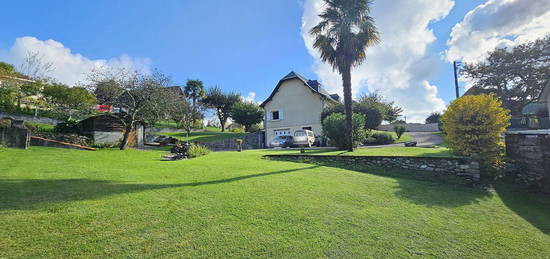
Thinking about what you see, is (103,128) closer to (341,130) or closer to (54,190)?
(54,190)

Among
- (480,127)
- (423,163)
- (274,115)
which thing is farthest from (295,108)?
(480,127)

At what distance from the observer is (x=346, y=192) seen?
5.16m

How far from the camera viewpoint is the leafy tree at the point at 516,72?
25438mm

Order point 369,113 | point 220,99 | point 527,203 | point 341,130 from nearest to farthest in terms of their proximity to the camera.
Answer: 1. point 527,203
2. point 341,130
3. point 369,113
4. point 220,99

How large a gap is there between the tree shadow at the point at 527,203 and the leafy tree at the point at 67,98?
→ 24043 mm

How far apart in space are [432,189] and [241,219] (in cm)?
618

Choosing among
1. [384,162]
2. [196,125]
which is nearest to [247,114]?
[196,125]

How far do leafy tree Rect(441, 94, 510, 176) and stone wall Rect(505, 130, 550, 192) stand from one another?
0.72 metres

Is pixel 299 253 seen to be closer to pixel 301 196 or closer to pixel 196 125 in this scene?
pixel 301 196

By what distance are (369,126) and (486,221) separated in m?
18.6

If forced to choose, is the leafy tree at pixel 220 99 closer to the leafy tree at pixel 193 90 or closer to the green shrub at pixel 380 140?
the leafy tree at pixel 193 90

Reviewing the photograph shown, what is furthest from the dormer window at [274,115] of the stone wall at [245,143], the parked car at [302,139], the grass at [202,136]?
the parked car at [302,139]

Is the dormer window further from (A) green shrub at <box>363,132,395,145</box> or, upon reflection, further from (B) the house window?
(A) green shrub at <box>363,132,395,145</box>

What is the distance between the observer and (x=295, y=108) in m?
25.4
